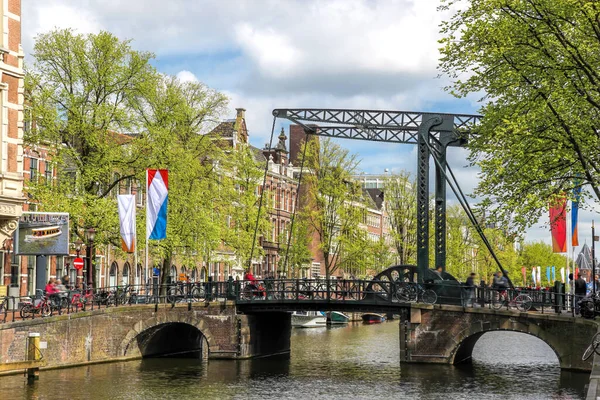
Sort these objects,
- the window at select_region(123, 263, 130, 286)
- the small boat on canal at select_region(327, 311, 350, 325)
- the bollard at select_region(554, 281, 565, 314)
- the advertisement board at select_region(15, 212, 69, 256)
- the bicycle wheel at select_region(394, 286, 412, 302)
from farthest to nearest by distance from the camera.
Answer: the small boat on canal at select_region(327, 311, 350, 325), the window at select_region(123, 263, 130, 286), the bicycle wheel at select_region(394, 286, 412, 302), the advertisement board at select_region(15, 212, 69, 256), the bollard at select_region(554, 281, 565, 314)

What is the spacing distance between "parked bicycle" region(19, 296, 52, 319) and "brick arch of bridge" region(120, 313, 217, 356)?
13.5 feet

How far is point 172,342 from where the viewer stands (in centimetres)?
4153

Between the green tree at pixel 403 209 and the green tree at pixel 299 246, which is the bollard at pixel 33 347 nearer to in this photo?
the green tree at pixel 299 246

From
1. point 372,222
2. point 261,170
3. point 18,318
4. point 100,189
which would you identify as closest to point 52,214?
A: point 18,318

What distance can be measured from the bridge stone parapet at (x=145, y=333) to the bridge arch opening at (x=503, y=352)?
7867 mm

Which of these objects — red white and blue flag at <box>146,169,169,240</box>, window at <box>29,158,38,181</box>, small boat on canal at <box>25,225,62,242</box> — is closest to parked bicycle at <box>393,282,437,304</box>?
red white and blue flag at <box>146,169,169,240</box>

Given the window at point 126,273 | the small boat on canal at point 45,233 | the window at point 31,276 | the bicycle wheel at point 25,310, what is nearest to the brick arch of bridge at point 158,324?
the small boat on canal at point 45,233

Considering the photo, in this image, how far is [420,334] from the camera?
118 ft

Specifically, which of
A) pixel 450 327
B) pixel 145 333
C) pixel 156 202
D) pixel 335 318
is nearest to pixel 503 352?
pixel 450 327

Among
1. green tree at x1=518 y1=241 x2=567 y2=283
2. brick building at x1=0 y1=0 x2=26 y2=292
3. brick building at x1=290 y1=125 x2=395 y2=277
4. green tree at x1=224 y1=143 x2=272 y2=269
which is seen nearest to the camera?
brick building at x1=0 y1=0 x2=26 y2=292

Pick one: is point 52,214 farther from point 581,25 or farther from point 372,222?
point 372,222

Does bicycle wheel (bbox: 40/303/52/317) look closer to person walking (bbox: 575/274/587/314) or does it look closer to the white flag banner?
the white flag banner

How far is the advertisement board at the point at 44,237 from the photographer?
3581cm

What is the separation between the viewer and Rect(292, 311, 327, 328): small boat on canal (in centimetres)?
6431
